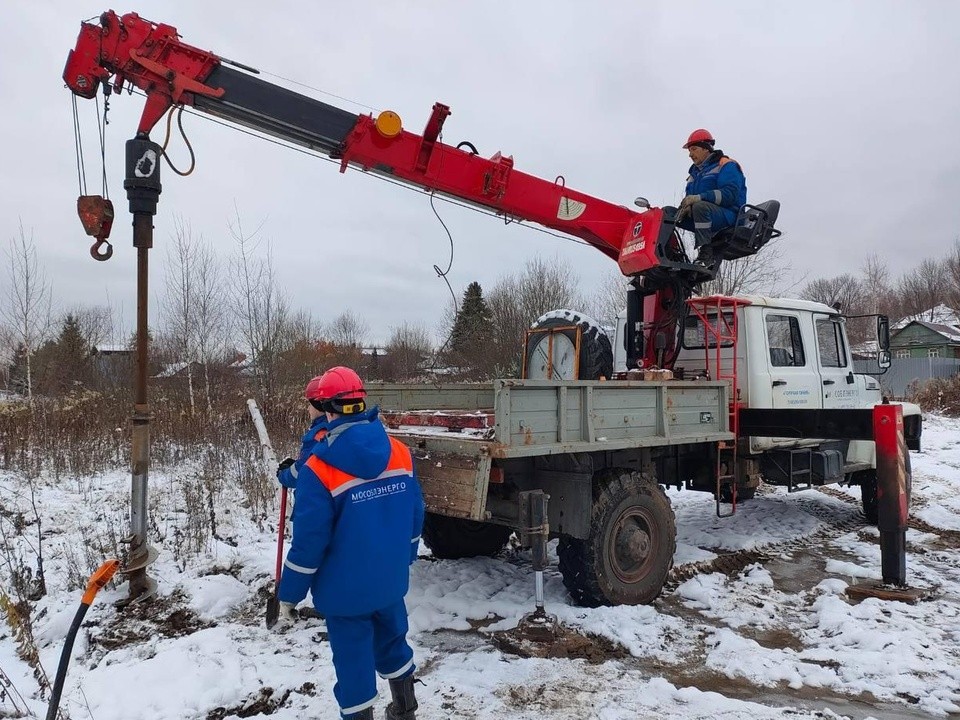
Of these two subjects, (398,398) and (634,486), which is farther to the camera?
(398,398)

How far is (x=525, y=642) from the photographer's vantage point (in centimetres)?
439

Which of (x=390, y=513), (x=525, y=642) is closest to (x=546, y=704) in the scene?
(x=525, y=642)

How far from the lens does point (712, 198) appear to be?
21.0 ft

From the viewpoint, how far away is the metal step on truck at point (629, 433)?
4578mm

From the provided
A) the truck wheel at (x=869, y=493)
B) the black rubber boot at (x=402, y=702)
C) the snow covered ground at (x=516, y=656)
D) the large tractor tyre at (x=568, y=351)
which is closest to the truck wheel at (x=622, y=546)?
the snow covered ground at (x=516, y=656)

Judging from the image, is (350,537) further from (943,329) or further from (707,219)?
(943,329)

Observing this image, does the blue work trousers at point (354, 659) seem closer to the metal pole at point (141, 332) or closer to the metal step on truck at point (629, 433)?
the metal step on truck at point (629, 433)

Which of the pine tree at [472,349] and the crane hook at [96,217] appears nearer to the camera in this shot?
the crane hook at [96,217]

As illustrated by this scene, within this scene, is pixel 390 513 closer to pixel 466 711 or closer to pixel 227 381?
pixel 466 711

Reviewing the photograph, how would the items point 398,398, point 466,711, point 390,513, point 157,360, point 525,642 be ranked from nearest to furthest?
point 390,513, point 466,711, point 525,642, point 398,398, point 157,360

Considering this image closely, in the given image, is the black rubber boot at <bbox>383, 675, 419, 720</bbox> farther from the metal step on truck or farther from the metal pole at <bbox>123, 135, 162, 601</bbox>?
the metal pole at <bbox>123, 135, 162, 601</bbox>

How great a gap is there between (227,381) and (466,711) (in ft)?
43.5

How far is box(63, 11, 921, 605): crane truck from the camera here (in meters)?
4.71

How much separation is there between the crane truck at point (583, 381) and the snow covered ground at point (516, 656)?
618 millimetres
